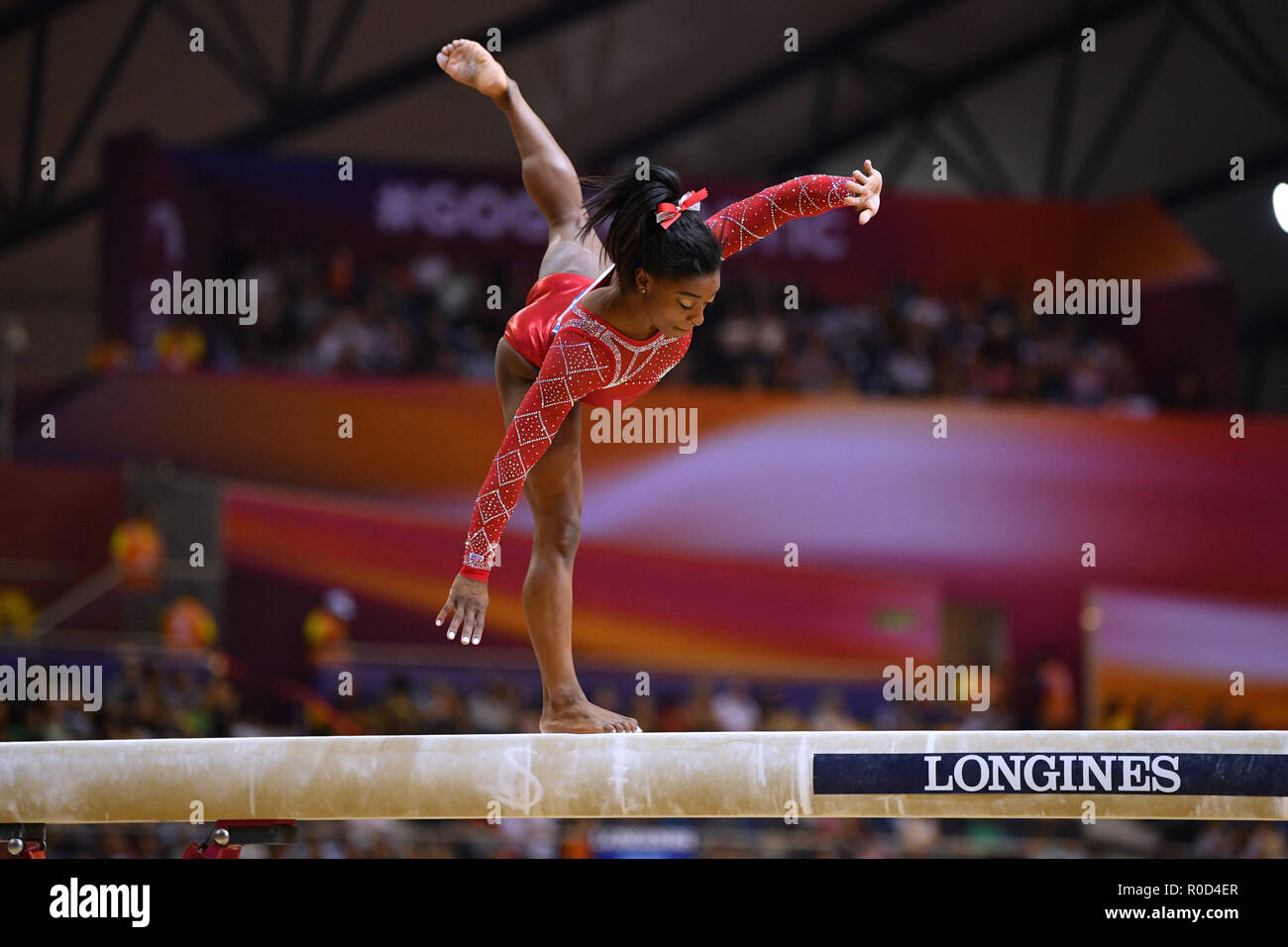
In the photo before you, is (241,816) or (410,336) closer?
(241,816)

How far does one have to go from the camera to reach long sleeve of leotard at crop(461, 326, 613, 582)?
366 centimetres

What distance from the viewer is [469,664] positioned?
1035 centimetres

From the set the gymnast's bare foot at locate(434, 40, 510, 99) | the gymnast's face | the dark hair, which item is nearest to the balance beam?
the gymnast's face

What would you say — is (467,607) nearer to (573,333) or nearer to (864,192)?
(573,333)

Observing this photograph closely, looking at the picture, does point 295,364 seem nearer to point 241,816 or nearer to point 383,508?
point 383,508

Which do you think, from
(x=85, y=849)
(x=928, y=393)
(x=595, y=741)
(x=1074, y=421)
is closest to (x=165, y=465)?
(x=85, y=849)

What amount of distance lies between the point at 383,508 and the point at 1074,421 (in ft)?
18.5

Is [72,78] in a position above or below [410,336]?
above

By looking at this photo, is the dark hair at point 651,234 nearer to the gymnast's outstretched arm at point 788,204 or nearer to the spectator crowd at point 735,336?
the gymnast's outstretched arm at point 788,204

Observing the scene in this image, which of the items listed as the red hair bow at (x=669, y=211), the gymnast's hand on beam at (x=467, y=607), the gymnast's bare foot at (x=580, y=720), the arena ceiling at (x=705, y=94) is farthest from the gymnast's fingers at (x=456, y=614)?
the arena ceiling at (x=705, y=94)

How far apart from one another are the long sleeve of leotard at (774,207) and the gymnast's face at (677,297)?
0.24 meters

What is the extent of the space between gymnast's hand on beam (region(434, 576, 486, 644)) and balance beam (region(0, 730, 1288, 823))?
0.90 ft

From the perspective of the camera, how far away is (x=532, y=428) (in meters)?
3.69
